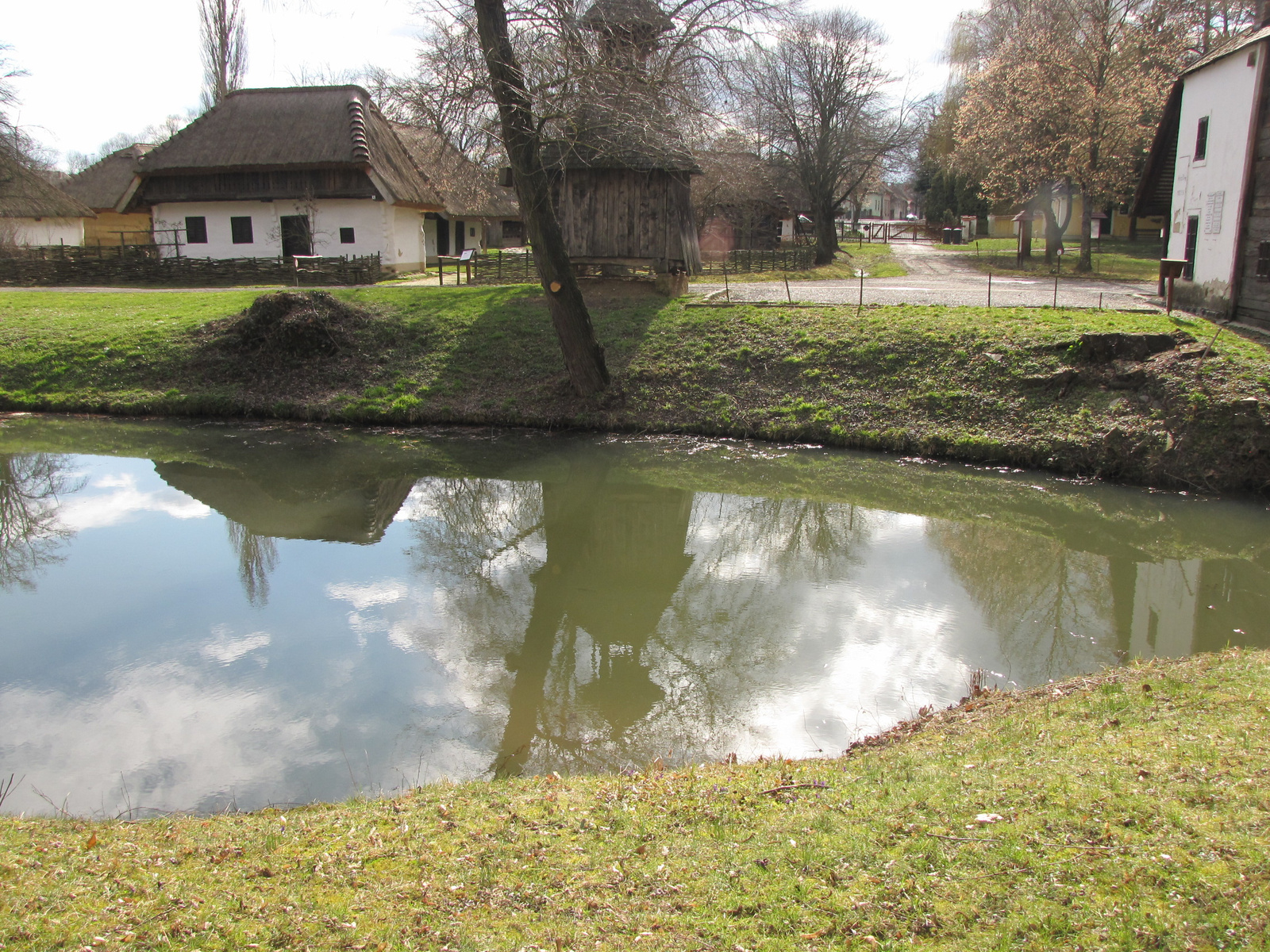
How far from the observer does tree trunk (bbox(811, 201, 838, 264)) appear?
3422 centimetres

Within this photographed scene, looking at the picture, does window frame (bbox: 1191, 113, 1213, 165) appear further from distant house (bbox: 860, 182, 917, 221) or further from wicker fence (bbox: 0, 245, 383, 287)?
distant house (bbox: 860, 182, 917, 221)

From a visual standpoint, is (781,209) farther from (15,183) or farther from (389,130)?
(15,183)

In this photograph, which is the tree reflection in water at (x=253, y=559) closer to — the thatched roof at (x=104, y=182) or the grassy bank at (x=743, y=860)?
the grassy bank at (x=743, y=860)

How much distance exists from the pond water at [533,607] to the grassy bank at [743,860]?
1034mm

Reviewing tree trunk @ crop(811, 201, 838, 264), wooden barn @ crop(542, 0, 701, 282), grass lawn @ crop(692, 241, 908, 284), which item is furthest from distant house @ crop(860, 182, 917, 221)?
wooden barn @ crop(542, 0, 701, 282)

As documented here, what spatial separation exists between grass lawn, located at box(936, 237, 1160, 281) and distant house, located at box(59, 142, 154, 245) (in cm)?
3619

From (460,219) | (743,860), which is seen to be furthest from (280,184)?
(743,860)

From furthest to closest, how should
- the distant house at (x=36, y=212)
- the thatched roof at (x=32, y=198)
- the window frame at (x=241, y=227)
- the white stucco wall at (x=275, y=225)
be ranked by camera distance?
the distant house at (x=36, y=212) < the thatched roof at (x=32, y=198) < the window frame at (x=241, y=227) < the white stucco wall at (x=275, y=225)

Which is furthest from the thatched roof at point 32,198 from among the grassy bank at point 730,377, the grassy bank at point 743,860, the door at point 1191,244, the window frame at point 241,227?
the door at point 1191,244

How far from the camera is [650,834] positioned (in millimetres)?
4180

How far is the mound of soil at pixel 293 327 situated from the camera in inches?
686

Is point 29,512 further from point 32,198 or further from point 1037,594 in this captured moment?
point 32,198

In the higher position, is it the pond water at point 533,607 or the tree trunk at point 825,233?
the tree trunk at point 825,233

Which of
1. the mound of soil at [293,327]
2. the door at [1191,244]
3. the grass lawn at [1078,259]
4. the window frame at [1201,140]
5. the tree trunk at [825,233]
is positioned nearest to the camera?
the mound of soil at [293,327]
